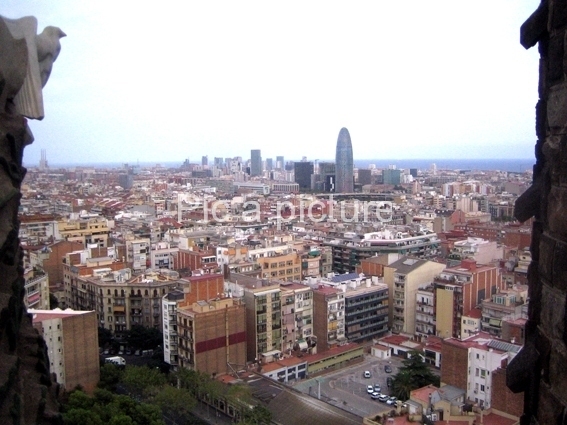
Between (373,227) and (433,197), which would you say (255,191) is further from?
(373,227)

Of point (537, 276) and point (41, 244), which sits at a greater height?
point (537, 276)

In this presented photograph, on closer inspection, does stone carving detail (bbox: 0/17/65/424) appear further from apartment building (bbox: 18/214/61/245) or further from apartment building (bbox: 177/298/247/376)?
apartment building (bbox: 18/214/61/245)

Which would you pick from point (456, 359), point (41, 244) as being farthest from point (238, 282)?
point (41, 244)

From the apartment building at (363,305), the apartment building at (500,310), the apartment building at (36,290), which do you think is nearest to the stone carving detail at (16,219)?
the apartment building at (500,310)

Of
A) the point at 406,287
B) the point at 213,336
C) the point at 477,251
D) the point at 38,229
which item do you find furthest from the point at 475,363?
the point at 38,229

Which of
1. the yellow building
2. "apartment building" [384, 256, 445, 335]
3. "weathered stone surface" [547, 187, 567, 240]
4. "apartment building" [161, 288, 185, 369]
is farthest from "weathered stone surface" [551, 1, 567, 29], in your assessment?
the yellow building
